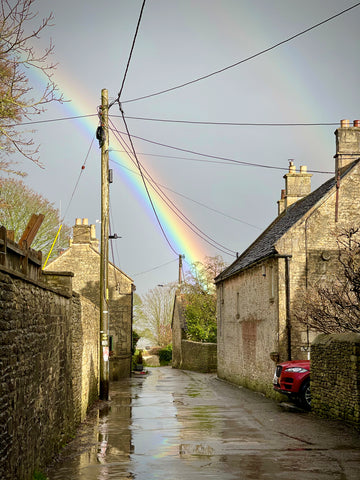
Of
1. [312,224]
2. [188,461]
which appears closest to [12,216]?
[312,224]

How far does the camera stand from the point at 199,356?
45250 millimetres

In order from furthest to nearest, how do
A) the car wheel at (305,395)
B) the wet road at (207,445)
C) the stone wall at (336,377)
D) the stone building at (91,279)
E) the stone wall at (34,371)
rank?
the stone building at (91,279), the car wheel at (305,395), the stone wall at (336,377), the wet road at (207,445), the stone wall at (34,371)

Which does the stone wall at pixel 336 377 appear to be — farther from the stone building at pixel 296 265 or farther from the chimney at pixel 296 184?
the chimney at pixel 296 184

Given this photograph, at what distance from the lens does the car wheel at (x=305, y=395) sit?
1808cm

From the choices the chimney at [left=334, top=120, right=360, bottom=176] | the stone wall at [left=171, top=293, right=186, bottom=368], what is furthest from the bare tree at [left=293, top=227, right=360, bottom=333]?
the stone wall at [left=171, top=293, right=186, bottom=368]

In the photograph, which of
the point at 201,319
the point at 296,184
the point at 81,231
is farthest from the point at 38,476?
the point at 201,319

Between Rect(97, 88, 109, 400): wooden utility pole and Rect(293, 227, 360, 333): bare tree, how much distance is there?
263 inches

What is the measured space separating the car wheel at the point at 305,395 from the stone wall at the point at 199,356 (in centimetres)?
2476

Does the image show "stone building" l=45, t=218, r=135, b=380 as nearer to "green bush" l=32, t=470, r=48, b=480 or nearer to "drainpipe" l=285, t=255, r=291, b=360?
"drainpipe" l=285, t=255, r=291, b=360

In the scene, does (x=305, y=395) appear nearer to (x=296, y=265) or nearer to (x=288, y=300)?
(x=288, y=300)

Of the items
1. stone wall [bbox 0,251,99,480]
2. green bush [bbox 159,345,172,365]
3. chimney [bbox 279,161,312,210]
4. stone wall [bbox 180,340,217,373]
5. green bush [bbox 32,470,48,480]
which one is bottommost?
green bush [bbox 159,345,172,365]

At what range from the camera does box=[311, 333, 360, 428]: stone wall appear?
44.4 ft

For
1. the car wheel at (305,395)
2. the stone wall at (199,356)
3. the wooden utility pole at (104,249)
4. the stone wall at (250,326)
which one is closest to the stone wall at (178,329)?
the stone wall at (199,356)

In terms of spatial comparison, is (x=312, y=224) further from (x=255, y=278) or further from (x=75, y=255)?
(x=75, y=255)
